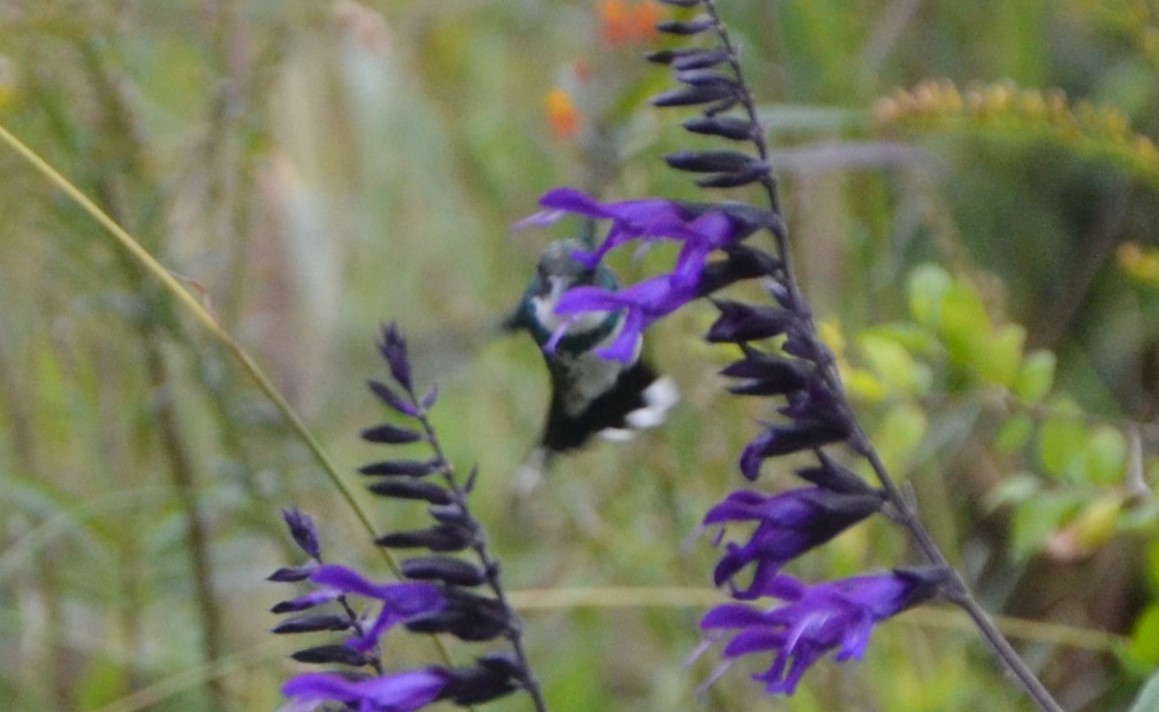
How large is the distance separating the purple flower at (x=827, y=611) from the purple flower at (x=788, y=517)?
2cm

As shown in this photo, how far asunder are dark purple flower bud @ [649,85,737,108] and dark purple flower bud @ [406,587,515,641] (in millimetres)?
295

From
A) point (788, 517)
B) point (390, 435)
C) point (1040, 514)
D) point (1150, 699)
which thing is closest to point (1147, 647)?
point (1040, 514)

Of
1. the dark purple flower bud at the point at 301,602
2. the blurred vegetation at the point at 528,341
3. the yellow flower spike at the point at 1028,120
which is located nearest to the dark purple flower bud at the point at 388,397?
the dark purple flower bud at the point at 301,602

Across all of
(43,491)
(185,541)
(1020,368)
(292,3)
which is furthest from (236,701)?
(1020,368)

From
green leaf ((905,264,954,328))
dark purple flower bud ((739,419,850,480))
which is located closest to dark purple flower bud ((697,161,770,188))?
dark purple flower bud ((739,419,850,480))

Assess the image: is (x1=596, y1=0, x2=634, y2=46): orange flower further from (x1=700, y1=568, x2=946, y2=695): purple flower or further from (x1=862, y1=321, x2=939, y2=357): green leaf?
(x1=700, y1=568, x2=946, y2=695): purple flower

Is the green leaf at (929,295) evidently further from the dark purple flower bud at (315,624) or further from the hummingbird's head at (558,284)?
the dark purple flower bud at (315,624)

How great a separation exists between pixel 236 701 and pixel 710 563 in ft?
2.11

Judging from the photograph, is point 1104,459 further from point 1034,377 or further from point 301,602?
point 301,602

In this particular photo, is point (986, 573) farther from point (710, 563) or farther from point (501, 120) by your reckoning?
point (501, 120)

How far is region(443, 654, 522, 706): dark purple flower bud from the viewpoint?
85 centimetres

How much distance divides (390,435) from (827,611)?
0.27 m

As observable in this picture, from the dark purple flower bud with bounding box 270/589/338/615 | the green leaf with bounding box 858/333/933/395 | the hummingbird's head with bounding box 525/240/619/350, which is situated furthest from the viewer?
the green leaf with bounding box 858/333/933/395

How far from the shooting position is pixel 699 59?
2.68 ft
